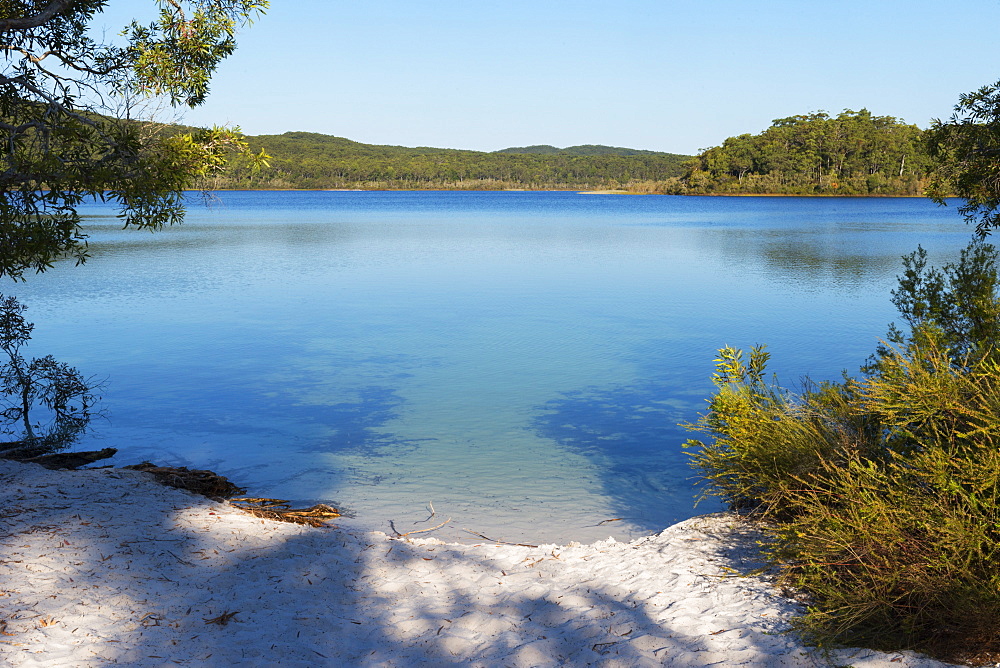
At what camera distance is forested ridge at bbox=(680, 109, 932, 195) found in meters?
129

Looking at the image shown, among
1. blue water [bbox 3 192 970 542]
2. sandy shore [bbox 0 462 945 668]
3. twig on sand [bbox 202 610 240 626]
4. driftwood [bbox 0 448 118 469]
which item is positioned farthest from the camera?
blue water [bbox 3 192 970 542]

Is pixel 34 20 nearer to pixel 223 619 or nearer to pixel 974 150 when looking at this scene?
pixel 223 619

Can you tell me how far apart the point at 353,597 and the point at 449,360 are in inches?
378

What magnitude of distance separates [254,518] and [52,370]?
6096mm

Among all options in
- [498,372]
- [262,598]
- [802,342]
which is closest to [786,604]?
[262,598]

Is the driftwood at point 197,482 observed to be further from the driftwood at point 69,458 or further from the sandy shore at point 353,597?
the sandy shore at point 353,597

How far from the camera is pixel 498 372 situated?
43.1 ft

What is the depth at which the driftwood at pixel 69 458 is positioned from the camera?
767 cm

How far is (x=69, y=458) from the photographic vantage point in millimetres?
8188

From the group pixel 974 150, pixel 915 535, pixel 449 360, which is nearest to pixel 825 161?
pixel 449 360

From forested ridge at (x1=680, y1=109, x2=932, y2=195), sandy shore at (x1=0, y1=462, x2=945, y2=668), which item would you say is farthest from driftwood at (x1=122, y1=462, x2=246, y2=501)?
forested ridge at (x1=680, y1=109, x2=932, y2=195)

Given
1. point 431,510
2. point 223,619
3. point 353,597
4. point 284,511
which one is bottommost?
point 431,510

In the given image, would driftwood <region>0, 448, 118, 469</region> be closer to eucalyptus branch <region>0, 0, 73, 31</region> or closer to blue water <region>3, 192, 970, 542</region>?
blue water <region>3, 192, 970, 542</region>

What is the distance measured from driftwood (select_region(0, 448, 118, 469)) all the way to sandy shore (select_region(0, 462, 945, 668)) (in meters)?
1.87
